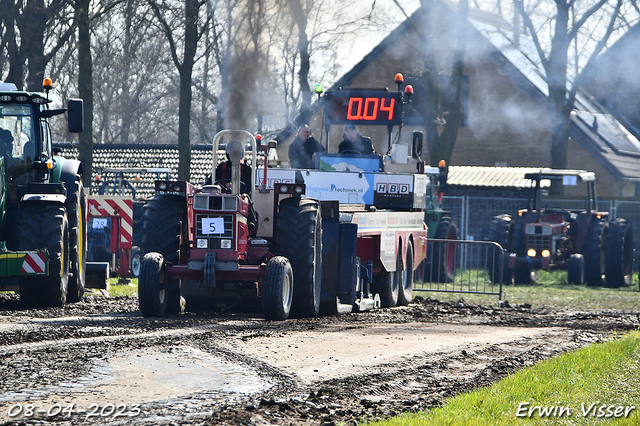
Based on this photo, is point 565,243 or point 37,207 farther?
point 565,243

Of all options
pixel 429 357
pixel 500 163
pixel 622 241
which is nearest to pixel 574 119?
pixel 500 163

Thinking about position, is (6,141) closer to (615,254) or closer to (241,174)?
(241,174)

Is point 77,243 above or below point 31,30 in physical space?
below

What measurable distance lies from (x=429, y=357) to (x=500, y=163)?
91.7 feet

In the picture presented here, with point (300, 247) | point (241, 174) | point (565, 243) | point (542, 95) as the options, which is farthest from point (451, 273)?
point (542, 95)

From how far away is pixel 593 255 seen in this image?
2045cm

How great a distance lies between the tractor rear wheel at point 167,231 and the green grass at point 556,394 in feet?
15.8

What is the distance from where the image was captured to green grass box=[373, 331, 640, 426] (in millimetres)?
5805

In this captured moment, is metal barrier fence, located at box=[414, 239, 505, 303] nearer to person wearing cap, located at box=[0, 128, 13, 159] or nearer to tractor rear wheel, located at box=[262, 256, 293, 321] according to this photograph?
tractor rear wheel, located at box=[262, 256, 293, 321]

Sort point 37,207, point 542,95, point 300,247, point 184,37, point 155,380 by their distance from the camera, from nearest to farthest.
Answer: point 155,380 → point 300,247 → point 37,207 → point 184,37 → point 542,95

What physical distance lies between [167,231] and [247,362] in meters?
4.19

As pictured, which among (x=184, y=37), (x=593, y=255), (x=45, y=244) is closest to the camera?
(x=45, y=244)

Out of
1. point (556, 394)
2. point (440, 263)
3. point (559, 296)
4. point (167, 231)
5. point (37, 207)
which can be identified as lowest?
point (559, 296)

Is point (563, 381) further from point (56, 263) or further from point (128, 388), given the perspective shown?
point (56, 263)
